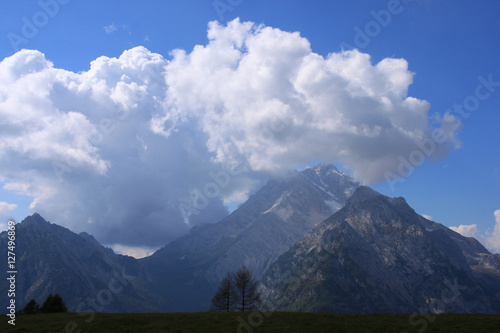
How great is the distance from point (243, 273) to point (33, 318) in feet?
149

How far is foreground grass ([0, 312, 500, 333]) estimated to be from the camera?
4166cm

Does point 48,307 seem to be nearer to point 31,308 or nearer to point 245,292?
point 31,308

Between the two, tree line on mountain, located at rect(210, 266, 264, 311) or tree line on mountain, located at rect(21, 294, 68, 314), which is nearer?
tree line on mountain, located at rect(21, 294, 68, 314)

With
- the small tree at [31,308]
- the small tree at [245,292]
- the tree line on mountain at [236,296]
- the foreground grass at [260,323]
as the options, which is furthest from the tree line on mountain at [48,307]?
the small tree at [245,292]

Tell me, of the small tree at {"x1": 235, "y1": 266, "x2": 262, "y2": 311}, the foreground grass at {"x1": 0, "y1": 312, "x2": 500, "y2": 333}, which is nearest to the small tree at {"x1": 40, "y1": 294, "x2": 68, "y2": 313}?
the foreground grass at {"x1": 0, "y1": 312, "x2": 500, "y2": 333}

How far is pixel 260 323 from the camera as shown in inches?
1772

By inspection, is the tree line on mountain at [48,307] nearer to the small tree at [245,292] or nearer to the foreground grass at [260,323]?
the foreground grass at [260,323]

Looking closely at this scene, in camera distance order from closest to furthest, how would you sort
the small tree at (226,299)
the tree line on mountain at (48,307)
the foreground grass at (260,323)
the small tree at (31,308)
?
the foreground grass at (260,323) → the small tree at (31,308) → the tree line on mountain at (48,307) → the small tree at (226,299)

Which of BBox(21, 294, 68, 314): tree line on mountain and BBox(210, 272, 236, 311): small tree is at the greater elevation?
BBox(21, 294, 68, 314): tree line on mountain

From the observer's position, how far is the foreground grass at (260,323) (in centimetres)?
4166

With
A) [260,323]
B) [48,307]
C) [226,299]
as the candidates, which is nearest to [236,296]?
[226,299]

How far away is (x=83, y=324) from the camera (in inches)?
1801

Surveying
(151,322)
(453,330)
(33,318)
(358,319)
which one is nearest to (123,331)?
(151,322)

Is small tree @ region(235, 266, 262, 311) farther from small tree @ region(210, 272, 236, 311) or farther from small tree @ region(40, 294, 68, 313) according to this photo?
small tree @ region(40, 294, 68, 313)
